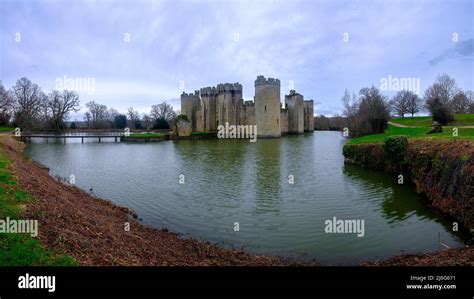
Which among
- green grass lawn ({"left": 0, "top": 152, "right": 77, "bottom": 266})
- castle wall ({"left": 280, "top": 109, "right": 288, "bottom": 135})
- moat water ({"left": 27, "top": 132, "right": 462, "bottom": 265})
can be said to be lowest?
moat water ({"left": 27, "top": 132, "right": 462, "bottom": 265})

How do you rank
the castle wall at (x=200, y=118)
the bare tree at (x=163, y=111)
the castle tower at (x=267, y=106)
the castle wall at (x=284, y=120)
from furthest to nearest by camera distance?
the bare tree at (x=163, y=111)
the castle wall at (x=284, y=120)
the castle wall at (x=200, y=118)
the castle tower at (x=267, y=106)

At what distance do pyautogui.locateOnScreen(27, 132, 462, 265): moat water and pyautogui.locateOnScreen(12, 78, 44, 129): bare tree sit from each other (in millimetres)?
49766

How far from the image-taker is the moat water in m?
7.45

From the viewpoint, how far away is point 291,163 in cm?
2038

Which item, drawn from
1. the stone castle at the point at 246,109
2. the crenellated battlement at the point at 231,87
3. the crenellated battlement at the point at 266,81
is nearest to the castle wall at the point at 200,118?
the stone castle at the point at 246,109

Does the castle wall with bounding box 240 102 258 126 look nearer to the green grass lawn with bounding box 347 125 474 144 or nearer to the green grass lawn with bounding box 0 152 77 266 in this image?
the green grass lawn with bounding box 347 125 474 144

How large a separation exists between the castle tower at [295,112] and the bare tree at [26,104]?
5159 centimetres

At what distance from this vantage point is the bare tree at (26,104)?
187 ft

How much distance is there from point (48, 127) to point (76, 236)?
70395 millimetres

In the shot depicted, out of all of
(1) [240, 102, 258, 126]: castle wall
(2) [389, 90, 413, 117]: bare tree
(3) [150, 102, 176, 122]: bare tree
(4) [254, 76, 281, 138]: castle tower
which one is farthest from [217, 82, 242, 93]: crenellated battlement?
(3) [150, 102, 176, 122]: bare tree

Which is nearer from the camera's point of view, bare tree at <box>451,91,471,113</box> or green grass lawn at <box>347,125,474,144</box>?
green grass lawn at <box>347,125,474,144</box>

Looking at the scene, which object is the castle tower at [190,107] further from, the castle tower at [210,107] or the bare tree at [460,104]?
the bare tree at [460,104]

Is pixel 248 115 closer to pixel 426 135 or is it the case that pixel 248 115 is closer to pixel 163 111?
pixel 426 135

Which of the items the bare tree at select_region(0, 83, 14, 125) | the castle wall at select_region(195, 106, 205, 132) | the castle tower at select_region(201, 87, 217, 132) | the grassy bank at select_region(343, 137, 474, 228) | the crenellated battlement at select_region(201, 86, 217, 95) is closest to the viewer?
the grassy bank at select_region(343, 137, 474, 228)
